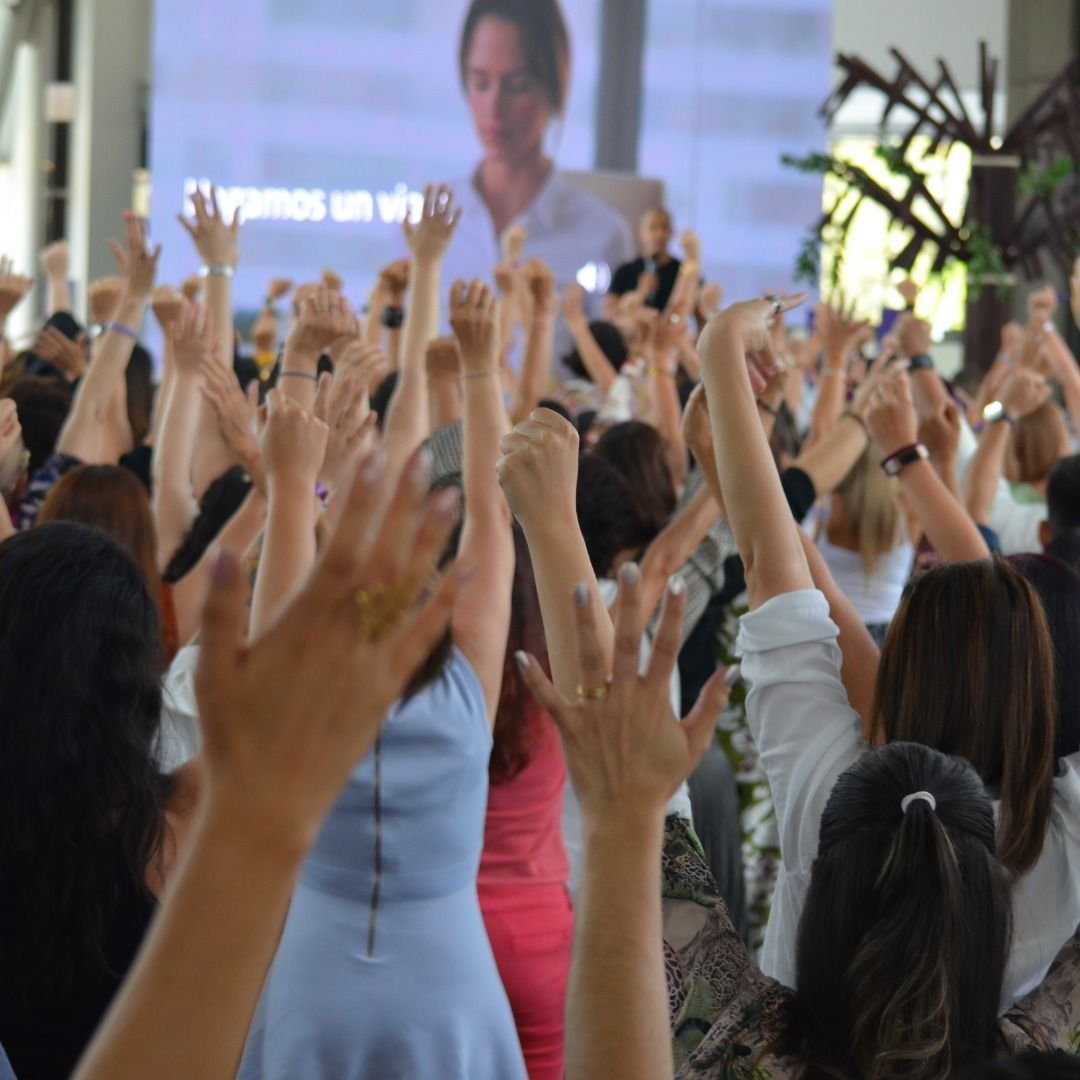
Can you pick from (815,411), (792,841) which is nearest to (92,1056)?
(792,841)

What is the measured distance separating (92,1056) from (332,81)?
9.17 meters

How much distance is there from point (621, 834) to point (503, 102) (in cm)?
887

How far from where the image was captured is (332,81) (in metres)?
9.47

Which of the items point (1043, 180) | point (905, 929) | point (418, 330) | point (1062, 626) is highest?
point (1043, 180)

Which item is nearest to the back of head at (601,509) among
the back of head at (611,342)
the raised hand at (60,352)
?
the raised hand at (60,352)

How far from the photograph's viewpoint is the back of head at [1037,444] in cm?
434

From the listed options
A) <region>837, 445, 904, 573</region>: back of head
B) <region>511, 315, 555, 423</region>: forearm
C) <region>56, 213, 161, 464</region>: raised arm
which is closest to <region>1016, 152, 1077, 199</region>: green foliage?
<region>511, 315, 555, 423</region>: forearm

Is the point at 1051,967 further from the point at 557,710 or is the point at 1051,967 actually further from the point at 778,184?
the point at 778,184

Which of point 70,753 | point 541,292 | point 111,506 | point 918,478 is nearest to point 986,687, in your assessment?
point 918,478

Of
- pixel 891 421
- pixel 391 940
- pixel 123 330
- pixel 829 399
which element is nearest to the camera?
pixel 391 940

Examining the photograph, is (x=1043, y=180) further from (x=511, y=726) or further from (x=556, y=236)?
(x=511, y=726)

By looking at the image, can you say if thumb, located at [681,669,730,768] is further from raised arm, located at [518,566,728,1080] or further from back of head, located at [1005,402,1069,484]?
back of head, located at [1005,402,1069,484]

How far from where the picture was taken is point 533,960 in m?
2.23

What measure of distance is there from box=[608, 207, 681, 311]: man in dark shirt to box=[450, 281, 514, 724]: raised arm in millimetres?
5565
